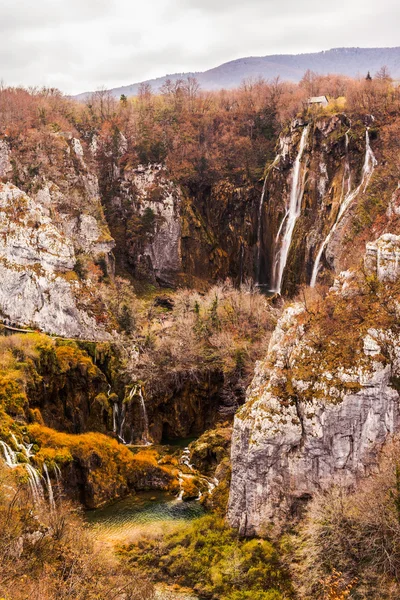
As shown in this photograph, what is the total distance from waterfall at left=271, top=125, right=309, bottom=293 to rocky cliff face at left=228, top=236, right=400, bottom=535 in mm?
32745

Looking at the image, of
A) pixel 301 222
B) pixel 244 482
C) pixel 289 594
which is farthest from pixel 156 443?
pixel 301 222

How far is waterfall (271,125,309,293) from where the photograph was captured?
6256cm

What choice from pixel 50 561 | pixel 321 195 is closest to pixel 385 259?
pixel 50 561

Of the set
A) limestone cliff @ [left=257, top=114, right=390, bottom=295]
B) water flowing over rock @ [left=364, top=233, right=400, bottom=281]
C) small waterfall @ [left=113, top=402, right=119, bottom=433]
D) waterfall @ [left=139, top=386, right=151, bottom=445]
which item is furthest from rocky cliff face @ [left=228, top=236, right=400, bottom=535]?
limestone cliff @ [left=257, top=114, right=390, bottom=295]

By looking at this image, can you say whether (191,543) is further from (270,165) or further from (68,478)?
(270,165)

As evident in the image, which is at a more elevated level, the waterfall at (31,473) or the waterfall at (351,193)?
the waterfall at (351,193)

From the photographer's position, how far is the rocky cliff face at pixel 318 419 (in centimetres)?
2717

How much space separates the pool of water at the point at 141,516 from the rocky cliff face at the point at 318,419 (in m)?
4.82

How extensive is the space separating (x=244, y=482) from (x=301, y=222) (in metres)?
38.5

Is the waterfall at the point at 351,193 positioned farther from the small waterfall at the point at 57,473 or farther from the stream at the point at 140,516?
the small waterfall at the point at 57,473

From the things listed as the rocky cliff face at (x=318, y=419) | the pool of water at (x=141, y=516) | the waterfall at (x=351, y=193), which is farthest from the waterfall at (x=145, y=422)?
the waterfall at (x=351, y=193)

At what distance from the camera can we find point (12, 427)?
3347 cm

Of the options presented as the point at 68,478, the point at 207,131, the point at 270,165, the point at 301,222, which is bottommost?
the point at 68,478

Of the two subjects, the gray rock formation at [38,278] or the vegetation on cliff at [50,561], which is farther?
the gray rock formation at [38,278]
